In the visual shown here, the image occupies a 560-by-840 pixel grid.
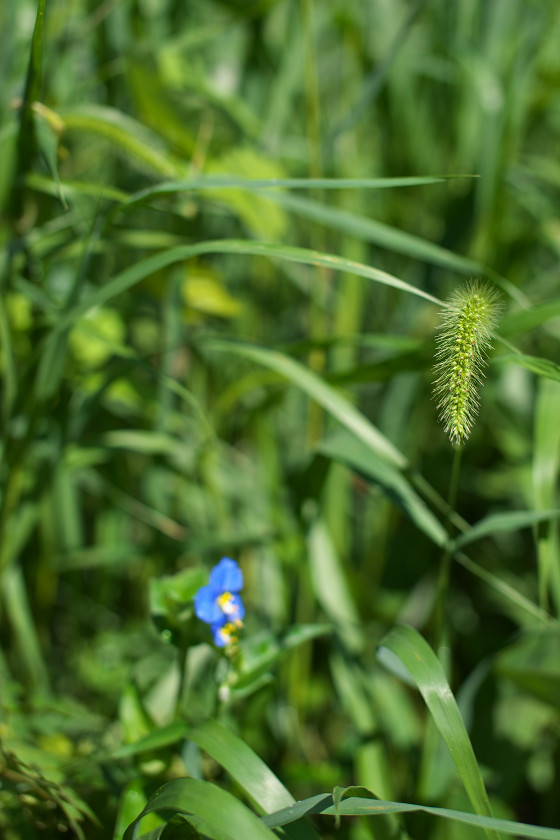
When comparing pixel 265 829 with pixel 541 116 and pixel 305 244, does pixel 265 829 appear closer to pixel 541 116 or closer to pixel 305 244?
pixel 305 244

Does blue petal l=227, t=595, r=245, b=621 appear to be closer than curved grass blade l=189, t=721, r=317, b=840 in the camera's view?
No

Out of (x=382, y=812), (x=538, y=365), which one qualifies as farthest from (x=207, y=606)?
(x=538, y=365)

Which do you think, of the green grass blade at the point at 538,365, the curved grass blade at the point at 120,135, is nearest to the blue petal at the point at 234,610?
the green grass blade at the point at 538,365

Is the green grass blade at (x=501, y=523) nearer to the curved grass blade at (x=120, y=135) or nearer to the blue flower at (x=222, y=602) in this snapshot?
the blue flower at (x=222, y=602)

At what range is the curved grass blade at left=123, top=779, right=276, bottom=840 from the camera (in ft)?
2.79

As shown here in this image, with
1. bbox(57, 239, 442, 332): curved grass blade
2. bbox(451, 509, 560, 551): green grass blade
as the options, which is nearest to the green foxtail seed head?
bbox(57, 239, 442, 332): curved grass blade

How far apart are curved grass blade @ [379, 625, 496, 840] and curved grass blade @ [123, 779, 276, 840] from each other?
0.26 m

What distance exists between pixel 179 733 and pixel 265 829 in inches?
10.4

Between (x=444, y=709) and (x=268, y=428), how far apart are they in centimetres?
96

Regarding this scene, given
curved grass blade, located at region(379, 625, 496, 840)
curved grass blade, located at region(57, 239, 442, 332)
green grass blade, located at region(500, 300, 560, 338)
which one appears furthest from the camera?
green grass blade, located at region(500, 300, 560, 338)

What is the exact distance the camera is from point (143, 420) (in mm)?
1926

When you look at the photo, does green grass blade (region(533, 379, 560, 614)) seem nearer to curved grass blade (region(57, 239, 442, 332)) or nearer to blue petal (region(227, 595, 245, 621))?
curved grass blade (region(57, 239, 442, 332))

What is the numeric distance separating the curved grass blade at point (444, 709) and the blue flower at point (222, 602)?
10.0 inches

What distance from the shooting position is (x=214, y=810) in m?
0.87
